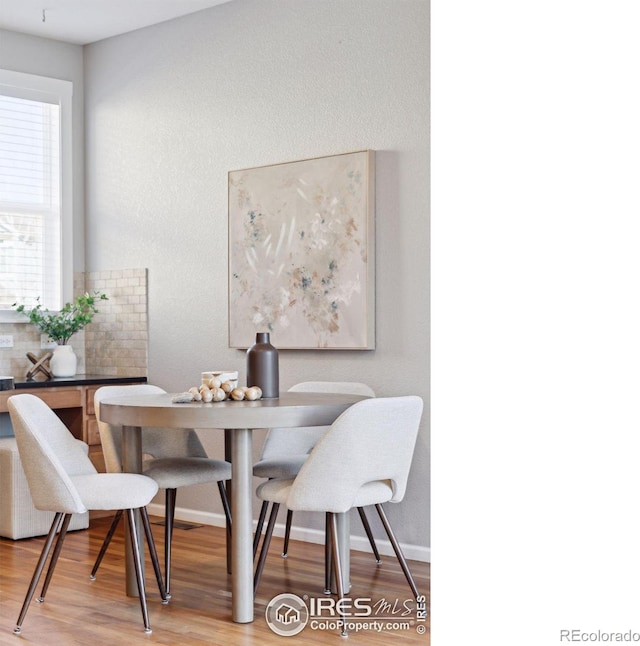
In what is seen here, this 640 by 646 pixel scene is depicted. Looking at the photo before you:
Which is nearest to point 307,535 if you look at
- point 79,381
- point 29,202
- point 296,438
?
point 296,438

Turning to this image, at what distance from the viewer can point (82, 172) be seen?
5.47 metres

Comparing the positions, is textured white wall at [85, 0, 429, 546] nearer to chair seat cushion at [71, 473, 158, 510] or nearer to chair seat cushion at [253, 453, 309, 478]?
chair seat cushion at [253, 453, 309, 478]

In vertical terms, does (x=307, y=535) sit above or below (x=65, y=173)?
below

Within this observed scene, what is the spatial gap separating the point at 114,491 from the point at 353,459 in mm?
841

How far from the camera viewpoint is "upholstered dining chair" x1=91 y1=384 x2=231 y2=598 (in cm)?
343

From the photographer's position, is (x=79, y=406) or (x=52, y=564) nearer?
(x=52, y=564)

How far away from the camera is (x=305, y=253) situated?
4316 millimetres

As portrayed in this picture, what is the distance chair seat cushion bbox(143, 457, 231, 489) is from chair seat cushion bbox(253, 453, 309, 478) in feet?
0.44

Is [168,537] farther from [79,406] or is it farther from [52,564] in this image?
[79,406]

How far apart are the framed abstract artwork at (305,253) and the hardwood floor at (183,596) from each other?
3.45ft

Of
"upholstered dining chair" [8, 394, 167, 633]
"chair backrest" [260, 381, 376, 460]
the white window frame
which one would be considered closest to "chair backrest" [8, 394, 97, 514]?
"upholstered dining chair" [8, 394, 167, 633]
